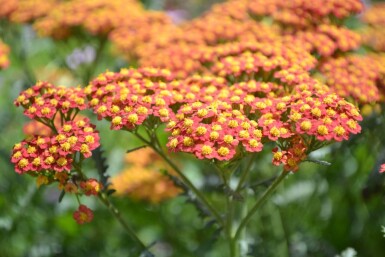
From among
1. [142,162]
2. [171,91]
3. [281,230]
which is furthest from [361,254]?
[171,91]

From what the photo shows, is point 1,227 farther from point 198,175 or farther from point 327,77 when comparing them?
point 327,77

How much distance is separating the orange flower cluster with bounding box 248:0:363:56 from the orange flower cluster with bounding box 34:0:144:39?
975 mm

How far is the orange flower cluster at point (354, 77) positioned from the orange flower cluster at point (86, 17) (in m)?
1.63

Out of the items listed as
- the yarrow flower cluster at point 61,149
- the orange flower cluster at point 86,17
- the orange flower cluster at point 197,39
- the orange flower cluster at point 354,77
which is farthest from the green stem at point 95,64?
the orange flower cluster at point 354,77

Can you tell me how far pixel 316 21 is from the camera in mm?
3775

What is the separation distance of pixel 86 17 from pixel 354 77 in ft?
6.59

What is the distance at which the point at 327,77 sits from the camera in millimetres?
3168

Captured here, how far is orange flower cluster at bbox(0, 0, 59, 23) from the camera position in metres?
4.49

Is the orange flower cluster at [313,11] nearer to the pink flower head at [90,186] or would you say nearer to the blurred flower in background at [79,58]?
the blurred flower in background at [79,58]

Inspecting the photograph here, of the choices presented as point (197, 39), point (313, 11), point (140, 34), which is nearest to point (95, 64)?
point (140, 34)

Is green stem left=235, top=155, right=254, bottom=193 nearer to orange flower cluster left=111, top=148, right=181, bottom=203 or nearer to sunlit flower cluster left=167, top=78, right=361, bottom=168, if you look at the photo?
sunlit flower cluster left=167, top=78, right=361, bottom=168

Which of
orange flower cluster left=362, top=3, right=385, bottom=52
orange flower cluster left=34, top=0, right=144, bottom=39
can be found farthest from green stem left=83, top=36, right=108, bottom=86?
orange flower cluster left=362, top=3, right=385, bottom=52

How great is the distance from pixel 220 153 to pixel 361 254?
205 centimetres

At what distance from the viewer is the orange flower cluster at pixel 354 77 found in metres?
2.98
